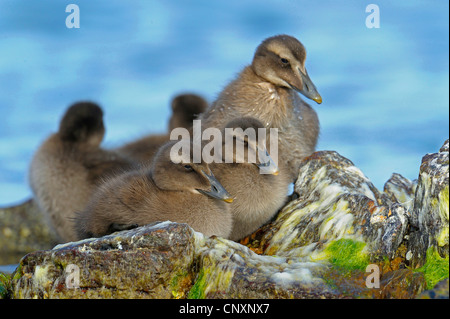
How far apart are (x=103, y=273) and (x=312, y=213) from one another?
242 cm

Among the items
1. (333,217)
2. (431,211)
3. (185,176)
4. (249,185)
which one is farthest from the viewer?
(249,185)

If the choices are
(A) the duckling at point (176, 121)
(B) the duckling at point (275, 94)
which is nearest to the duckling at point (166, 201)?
(B) the duckling at point (275, 94)

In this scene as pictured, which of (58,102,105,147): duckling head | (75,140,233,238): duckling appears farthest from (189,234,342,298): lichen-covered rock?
(58,102,105,147): duckling head

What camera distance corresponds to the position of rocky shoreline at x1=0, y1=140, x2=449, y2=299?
4.96 metres

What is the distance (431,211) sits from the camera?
529 cm

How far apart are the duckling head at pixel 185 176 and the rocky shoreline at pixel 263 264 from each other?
1.01m

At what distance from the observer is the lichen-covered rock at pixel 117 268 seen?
511 cm

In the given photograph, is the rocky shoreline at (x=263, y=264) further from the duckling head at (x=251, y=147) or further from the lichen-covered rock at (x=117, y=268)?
the duckling head at (x=251, y=147)

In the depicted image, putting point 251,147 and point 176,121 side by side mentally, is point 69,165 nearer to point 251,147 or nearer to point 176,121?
point 176,121

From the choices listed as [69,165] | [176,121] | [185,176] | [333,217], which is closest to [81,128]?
[69,165]

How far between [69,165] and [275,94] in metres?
3.00

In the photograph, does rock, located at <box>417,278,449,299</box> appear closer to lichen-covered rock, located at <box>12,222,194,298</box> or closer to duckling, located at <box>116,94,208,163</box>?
lichen-covered rock, located at <box>12,222,194,298</box>
